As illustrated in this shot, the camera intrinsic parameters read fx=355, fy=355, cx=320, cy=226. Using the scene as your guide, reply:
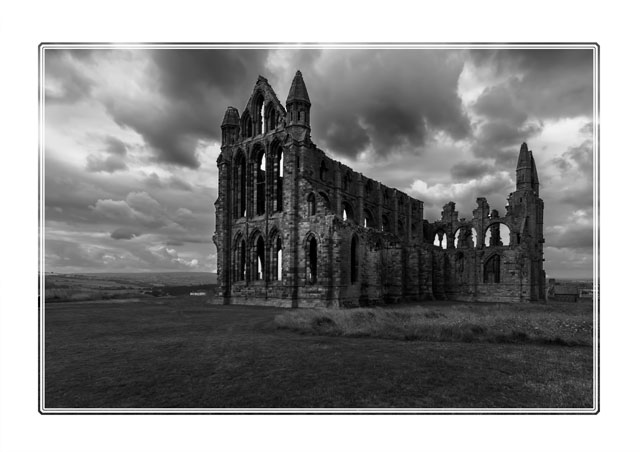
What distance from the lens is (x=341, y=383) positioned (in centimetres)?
623

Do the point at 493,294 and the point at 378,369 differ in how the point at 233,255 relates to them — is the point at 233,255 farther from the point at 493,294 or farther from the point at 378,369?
the point at 493,294

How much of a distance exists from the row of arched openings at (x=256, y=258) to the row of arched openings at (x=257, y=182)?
2.20 meters

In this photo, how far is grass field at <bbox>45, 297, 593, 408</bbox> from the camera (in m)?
5.61

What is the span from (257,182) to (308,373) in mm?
23324

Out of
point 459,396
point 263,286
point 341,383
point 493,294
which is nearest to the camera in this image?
point 459,396

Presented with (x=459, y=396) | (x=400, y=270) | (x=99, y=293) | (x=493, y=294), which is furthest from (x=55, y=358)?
(x=493, y=294)

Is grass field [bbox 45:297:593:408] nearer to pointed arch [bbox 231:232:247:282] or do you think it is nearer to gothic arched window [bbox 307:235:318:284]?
gothic arched window [bbox 307:235:318:284]

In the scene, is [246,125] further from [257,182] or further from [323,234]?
[323,234]

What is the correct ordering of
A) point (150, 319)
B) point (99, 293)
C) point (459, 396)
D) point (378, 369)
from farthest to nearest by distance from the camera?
point (99, 293), point (150, 319), point (378, 369), point (459, 396)

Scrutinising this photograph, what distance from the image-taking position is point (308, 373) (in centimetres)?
682

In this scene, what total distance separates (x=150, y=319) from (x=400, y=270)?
63.2 feet

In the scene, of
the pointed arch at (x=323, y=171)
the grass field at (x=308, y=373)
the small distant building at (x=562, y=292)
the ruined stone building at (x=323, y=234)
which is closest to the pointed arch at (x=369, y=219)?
the ruined stone building at (x=323, y=234)

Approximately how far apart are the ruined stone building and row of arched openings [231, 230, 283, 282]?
8 centimetres

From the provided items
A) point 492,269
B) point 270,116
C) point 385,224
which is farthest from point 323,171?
point 492,269
